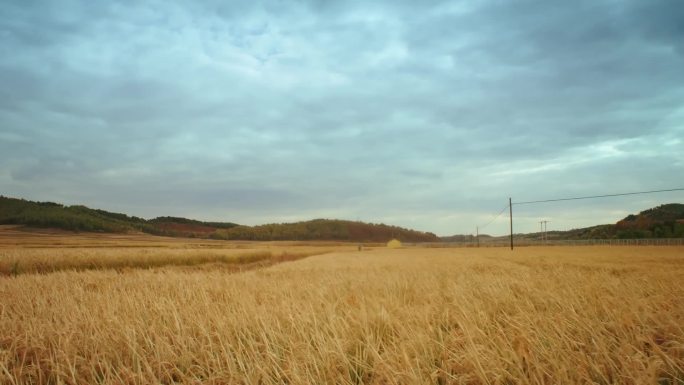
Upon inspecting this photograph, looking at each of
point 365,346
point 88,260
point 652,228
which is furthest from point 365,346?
point 652,228

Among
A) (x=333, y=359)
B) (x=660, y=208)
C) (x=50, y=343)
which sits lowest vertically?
(x=50, y=343)

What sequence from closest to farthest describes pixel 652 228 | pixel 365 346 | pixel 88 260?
pixel 365 346
pixel 88 260
pixel 652 228

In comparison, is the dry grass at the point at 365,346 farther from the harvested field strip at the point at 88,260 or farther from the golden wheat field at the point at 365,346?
the harvested field strip at the point at 88,260

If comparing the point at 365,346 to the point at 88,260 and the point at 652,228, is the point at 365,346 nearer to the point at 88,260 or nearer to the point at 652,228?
the point at 88,260

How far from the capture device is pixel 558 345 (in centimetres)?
306

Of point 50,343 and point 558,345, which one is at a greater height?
point 558,345

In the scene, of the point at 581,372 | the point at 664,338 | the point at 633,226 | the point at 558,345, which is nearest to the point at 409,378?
the point at 581,372

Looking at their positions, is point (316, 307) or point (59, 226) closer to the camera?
point (316, 307)

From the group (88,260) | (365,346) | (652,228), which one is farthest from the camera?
(652,228)

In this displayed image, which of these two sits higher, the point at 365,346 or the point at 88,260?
the point at 365,346

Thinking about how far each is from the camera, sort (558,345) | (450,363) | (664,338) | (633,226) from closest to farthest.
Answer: (450,363) < (558,345) < (664,338) < (633,226)

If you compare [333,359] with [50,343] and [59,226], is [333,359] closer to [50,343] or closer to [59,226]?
[50,343]

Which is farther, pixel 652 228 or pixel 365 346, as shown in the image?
pixel 652 228

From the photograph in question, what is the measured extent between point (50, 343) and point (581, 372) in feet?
17.7
